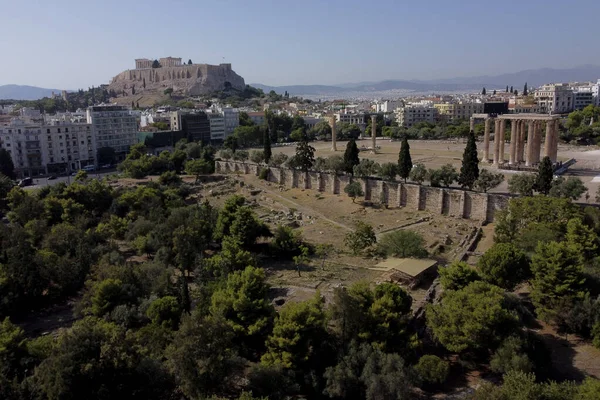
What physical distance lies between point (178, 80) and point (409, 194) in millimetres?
123345

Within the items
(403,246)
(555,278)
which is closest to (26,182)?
(403,246)

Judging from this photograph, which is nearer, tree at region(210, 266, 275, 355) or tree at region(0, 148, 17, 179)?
tree at region(210, 266, 275, 355)

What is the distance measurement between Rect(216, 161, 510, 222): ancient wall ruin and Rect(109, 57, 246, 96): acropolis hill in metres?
105

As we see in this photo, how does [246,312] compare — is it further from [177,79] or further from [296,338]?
[177,79]

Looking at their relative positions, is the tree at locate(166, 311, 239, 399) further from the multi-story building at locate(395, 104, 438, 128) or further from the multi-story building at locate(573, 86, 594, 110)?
the multi-story building at locate(573, 86, 594, 110)

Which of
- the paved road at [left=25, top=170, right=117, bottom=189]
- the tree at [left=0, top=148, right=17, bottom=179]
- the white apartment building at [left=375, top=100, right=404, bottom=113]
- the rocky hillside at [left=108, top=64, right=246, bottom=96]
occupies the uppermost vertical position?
the rocky hillside at [left=108, top=64, right=246, bottom=96]

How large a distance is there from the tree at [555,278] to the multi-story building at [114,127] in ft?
176

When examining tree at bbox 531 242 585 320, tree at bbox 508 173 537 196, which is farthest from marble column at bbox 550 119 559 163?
tree at bbox 531 242 585 320

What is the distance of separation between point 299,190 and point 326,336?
28.1 metres

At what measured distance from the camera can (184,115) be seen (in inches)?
2869

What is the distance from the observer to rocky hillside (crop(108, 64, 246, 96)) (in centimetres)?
14512

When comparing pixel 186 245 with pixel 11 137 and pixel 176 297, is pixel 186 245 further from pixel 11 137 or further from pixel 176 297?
pixel 11 137

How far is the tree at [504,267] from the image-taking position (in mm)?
20281

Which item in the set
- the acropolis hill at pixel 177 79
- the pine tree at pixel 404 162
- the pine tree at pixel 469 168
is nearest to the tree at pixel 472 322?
the pine tree at pixel 469 168
